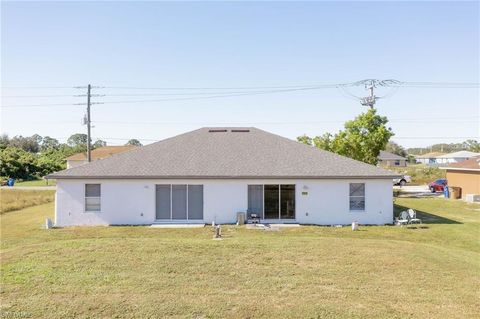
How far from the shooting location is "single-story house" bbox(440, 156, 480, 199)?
33322mm

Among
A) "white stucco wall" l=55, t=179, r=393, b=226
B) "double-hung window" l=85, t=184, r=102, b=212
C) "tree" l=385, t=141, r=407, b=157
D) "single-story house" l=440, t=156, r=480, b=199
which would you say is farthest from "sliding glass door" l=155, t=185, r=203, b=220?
"tree" l=385, t=141, r=407, b=157

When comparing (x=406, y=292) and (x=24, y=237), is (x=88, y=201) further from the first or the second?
(x=406, y=292)

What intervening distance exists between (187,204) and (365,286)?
1238cm

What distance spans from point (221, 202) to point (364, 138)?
22.1 metres

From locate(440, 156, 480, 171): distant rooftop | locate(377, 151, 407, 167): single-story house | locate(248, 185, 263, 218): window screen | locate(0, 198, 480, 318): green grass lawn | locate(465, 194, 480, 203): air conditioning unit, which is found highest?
locate(377, 151, 407, 167): single-story house

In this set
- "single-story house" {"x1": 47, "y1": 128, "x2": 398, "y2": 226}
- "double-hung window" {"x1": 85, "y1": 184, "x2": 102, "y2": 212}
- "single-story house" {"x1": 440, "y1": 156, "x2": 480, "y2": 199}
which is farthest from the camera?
"single-story house" {"x1": 440, "y1": 156, "x2": 480, "y2": 199}

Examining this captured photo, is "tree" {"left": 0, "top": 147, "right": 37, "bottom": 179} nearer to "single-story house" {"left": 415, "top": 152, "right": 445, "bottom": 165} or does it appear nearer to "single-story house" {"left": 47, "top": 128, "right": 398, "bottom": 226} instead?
"single-story house" {"left": 47, "top": 128, "right": 398, "bottom": 226}

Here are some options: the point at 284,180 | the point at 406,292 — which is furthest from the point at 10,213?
the point at 406,292

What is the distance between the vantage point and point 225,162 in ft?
72.5

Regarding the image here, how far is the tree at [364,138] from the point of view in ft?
123

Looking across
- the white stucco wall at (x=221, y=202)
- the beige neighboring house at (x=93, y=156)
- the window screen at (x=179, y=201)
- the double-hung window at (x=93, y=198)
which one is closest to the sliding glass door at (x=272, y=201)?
the white stucco wall at (x=221, y=202)

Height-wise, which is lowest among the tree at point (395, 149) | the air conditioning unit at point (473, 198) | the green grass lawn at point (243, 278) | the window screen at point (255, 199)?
the green grass lawn at point (243, 278)

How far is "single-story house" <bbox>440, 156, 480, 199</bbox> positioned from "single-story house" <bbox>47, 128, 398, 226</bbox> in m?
17.7

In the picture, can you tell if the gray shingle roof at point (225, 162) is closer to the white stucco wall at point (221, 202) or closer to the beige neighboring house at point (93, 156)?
the white stucco wall at point (221, 202)
